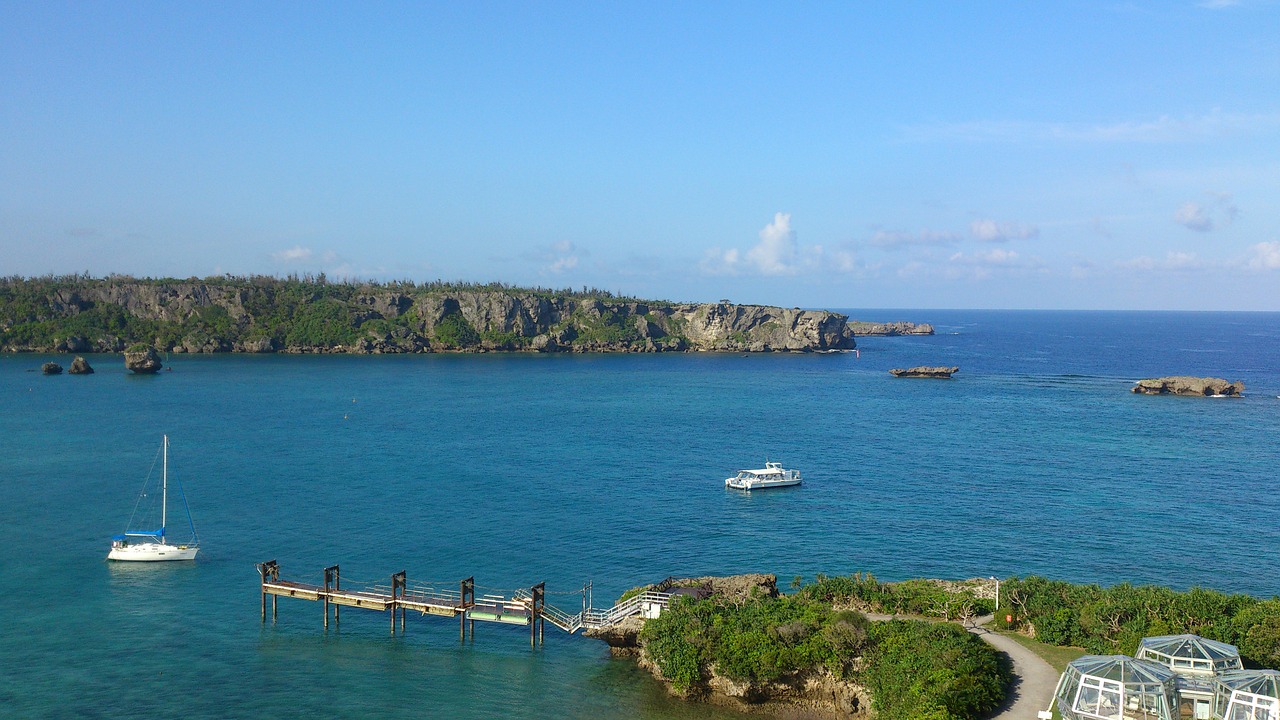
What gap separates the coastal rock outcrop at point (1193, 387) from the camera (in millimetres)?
137875

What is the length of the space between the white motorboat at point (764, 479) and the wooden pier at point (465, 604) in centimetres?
2945

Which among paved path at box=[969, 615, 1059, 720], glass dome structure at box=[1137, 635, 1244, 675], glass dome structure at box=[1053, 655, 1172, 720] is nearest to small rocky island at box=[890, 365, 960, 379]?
paved path at box=[969, 615, 1059, 720]

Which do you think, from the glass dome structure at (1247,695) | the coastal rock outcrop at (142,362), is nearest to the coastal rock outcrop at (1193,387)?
the glass dome structure at (1247,695)

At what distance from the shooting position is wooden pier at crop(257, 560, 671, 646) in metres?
43.7

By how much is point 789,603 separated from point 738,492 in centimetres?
3444

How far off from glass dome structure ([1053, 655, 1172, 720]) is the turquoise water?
14.2 meters

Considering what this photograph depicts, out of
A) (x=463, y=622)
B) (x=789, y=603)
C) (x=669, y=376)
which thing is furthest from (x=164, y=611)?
(x=669, y=376)

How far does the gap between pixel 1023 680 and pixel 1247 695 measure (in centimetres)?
784

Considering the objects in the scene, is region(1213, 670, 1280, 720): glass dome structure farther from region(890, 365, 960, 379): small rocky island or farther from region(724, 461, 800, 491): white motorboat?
region(890, 365, 960, 379): small rocky island

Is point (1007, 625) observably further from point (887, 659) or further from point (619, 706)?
point (619, 706)

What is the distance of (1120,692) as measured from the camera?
2930 centimetres

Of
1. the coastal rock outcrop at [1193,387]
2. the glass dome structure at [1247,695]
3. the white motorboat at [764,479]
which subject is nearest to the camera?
the glass dome structure at [1247,695]

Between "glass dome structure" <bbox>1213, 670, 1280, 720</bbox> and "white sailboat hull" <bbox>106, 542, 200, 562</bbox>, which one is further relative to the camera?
"white sailboat hull" <bbox>106, 542, 200, 562</bbox>

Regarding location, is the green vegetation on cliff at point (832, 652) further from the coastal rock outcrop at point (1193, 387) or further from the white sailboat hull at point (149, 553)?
the coastal rock outcrop at point (1193, 387)
